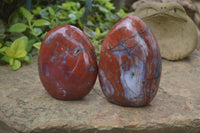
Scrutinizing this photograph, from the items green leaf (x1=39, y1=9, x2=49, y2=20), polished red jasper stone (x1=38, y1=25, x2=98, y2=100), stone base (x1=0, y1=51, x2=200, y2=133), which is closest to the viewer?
stone base (x1=0, y1=51, x2=200, y2=133)

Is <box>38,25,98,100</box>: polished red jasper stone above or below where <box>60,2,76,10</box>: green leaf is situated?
above

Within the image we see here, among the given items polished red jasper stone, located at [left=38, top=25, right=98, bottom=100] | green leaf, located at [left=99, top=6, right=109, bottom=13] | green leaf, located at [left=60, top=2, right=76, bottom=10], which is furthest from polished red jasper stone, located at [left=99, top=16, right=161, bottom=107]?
green leaf, located at [left=99, top=6, right=109, bottom=13]

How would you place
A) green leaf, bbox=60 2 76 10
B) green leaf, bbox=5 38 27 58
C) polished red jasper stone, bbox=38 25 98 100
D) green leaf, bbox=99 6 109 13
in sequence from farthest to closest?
1. green leaf, bbox=99 6 109 13
2. green leaf, bbox=60 2 76 10
3. green leaf, bbox=5 38 27 58
4. polished red jasper stone, bbox=38 25 98 100

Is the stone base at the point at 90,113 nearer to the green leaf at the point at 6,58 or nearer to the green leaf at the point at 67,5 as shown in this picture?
the green leaf at the point at 6,58

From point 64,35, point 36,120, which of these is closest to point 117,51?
point 64,35

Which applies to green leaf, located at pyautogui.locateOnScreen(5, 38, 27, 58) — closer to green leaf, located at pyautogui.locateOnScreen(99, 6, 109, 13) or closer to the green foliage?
the green foliage

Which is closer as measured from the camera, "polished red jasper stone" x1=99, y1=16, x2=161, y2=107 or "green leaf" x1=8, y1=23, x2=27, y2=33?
"polished red jasper stone" x1=99, y1=16, x2=161, y2=107

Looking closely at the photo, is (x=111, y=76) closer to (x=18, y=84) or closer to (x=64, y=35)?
(x=64, y=35)

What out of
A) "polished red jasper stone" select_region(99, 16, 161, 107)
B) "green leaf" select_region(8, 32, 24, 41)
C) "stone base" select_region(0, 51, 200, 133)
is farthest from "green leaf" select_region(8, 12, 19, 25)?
"polished red jasper stone" select_region(99, 16, 161, 107)

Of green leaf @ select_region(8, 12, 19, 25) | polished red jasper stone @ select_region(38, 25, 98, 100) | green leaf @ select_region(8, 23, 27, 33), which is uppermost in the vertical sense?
polished red jasper stone @ select_region(38, 25, 98, 100)
